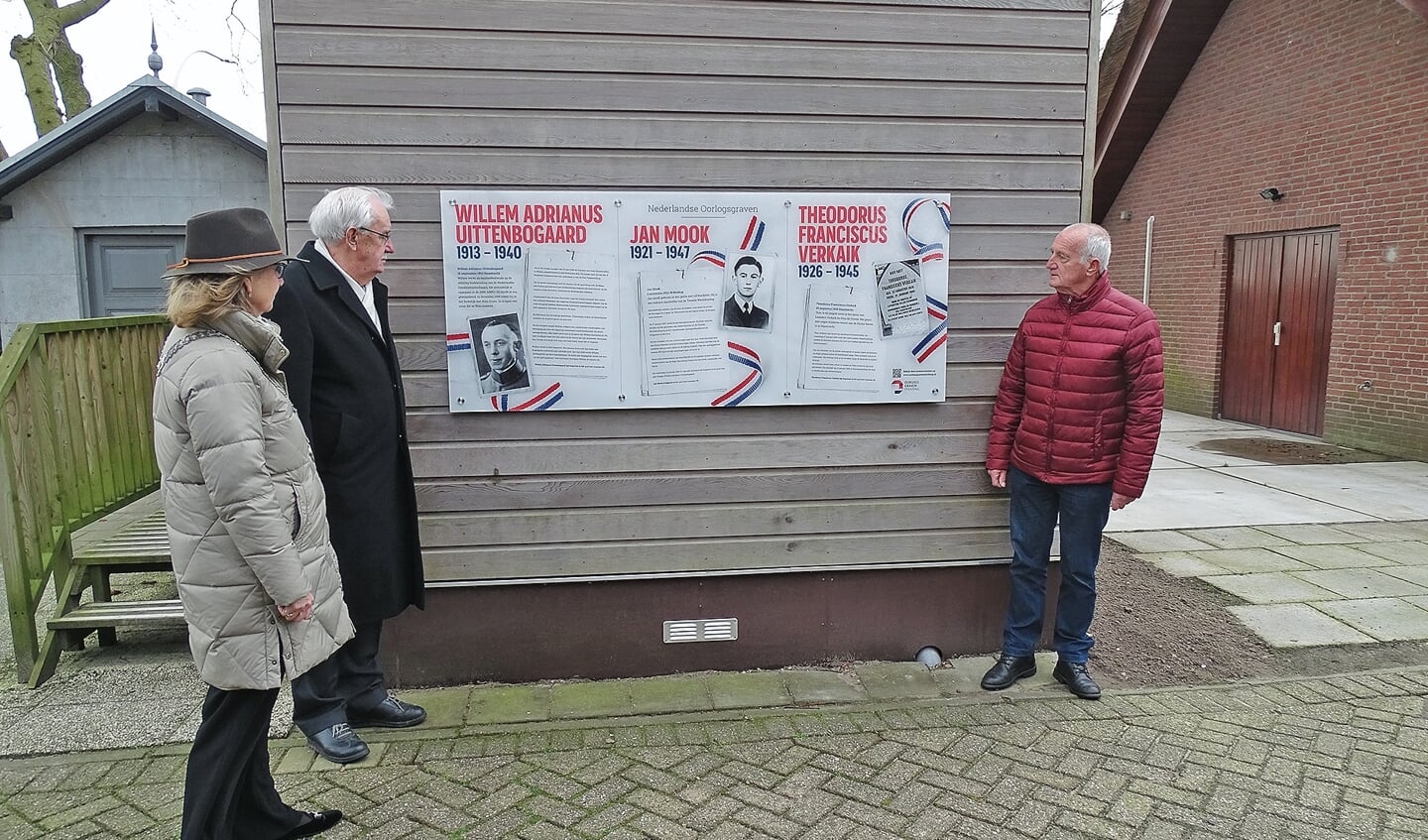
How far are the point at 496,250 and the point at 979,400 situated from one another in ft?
7.00

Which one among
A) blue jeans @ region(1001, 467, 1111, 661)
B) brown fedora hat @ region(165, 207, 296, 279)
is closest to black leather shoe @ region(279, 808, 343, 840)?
brown fedora hat @ region(165, 207, 296, 279)

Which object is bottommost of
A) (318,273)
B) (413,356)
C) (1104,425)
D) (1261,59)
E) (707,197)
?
(1104,425)

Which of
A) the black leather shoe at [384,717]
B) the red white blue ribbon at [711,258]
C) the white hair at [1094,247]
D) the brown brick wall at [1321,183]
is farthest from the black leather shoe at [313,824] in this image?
the brown brick wall at [1321,183]

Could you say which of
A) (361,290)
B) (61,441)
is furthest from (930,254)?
(61,441)

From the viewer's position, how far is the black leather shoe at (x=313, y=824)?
2883mm

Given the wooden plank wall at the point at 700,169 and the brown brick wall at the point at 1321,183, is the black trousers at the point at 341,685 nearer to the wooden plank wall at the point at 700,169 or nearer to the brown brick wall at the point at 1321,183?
the wooden plank wall at the point at 700,169

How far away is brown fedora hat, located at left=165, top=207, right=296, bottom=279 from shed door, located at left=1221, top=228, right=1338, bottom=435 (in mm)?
11695

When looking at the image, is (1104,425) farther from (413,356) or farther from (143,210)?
(143,210)

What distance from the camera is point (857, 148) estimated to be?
395 centimetres

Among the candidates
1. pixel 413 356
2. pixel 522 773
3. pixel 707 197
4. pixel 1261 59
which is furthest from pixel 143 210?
pixel 1261 59

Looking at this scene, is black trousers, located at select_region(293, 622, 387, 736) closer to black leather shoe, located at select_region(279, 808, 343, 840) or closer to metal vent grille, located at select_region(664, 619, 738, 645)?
black leather shoe, located at select_region(279, 808, 343, 840)

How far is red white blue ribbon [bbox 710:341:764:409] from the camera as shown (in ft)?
13.0

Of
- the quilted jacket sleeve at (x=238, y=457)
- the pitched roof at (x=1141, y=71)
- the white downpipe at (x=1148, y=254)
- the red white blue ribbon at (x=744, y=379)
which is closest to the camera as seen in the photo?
the quilted jacket sleeve at (x=238, y=457)

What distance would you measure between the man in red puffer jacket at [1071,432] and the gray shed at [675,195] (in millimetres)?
→ 213
